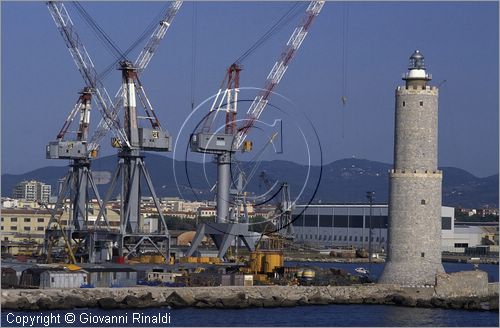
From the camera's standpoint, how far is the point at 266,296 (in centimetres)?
5603

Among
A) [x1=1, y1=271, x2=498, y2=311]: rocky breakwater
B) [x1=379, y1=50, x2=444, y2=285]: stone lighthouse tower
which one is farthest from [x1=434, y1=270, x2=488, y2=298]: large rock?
[x1=379, y1=50, x2=444, y2=285]: stone lighthouse tower

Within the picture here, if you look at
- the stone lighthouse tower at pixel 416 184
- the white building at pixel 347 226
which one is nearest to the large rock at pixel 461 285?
the stone lighthouse tower at pixel 416 184

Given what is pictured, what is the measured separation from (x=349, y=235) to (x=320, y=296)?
260 ft

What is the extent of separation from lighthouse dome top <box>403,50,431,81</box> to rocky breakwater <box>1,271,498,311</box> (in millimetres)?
7923

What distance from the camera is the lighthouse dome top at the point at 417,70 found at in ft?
184

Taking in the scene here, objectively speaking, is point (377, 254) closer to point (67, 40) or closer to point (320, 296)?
point (67, 40)

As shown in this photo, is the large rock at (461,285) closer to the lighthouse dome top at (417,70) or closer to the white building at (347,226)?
the lighthouse dome top at (417,70)

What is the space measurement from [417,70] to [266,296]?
10.7 m

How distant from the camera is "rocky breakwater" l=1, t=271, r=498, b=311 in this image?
170 feet

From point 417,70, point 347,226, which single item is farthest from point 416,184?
point 347,226

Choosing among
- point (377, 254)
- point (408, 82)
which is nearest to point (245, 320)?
point (408, 82)

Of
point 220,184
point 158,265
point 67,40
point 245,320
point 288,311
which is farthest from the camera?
point 67,40

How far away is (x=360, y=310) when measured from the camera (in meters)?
54.0

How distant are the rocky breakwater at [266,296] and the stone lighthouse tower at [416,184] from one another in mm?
989
